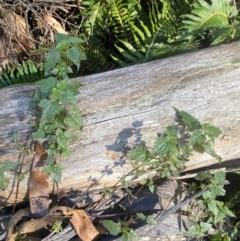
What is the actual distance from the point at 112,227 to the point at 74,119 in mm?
688

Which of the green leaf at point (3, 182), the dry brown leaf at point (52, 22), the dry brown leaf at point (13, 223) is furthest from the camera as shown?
the dry brown leaf at point (52, 22)

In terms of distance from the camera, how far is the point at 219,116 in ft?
10.5

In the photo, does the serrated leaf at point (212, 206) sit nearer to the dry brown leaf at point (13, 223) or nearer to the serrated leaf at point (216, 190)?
the serrated leaf at point (216, 190)

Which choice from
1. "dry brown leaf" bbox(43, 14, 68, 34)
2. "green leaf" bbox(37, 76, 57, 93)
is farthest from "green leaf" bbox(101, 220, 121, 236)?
"dry brown leaf" bbox(43, 14, 68, 34)

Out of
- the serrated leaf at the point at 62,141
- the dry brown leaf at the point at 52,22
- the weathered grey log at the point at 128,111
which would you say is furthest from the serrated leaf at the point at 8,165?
the dry brown leaf at the point at 52,22

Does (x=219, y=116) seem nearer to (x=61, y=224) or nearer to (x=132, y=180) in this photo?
(x=132, y=180)

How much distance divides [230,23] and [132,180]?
1794mm

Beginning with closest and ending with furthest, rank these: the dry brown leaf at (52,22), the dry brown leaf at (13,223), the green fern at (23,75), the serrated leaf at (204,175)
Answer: the dry brown leaf at (13,223) < the serrated leaf at (204,175) < the green fern at (23,75) < the dry brown leaf at (52,22)

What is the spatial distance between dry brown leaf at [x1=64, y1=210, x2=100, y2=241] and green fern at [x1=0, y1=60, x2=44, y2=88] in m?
1.59

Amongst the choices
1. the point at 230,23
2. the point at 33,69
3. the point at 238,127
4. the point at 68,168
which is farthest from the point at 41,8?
the point at 238,127

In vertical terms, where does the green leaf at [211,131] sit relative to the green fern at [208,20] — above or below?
below

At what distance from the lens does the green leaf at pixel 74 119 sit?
299cm

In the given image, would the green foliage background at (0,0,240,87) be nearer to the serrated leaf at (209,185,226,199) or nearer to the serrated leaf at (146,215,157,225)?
the serrated leaf at (209,185,226,199)

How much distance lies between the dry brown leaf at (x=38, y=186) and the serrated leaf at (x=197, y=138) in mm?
914
